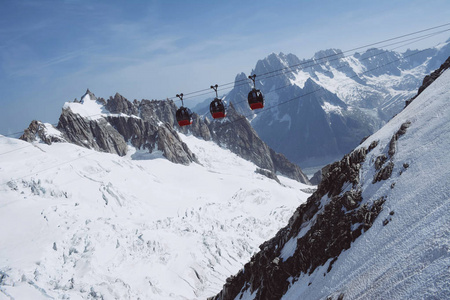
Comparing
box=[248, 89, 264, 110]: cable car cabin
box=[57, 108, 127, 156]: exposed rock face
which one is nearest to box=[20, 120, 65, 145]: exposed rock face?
box=[57, 108, 127, 156]: exposed rock face

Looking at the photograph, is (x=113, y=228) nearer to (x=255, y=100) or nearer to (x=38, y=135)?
(x=255, y=100)

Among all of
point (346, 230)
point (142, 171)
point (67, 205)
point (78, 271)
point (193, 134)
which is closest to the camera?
point (346, 230)

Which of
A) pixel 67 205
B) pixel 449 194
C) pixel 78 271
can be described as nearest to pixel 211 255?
pixel 78 271

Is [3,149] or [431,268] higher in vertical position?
[3,149]

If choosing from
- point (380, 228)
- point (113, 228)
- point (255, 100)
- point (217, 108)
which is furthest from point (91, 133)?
point (380, 228)

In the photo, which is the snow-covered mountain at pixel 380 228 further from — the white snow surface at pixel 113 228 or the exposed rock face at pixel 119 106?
the exposed rock face at pixel 119 106

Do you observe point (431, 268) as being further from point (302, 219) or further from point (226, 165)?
point (226, 165)
